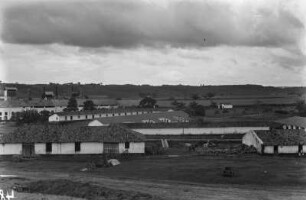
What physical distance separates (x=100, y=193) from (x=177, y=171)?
36.6 feet

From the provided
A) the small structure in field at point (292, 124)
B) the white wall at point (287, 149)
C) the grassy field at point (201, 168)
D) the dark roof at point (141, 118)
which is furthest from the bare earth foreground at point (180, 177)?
the dark roof at point (141, 118)

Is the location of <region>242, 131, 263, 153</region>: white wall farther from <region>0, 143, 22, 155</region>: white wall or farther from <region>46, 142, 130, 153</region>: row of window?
<region>0, 143, 22, 155</region>: white wall

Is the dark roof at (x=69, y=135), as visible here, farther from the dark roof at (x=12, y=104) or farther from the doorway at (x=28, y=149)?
the dark roof at (x=12, y=104)

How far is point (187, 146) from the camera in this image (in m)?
62.2

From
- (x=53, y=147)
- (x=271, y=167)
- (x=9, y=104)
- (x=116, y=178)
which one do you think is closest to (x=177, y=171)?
(x=116, y=178)

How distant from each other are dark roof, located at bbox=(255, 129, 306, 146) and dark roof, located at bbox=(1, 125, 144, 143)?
48.9 ft

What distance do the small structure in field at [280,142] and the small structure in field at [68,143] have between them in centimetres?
1419

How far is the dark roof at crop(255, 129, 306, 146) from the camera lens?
54.9m

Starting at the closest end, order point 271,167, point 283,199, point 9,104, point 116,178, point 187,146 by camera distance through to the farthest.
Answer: point 283,199, point 116,178, point 271,167, point 187,146, point 9,104

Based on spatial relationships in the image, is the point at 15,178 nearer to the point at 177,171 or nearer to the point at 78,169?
the point at 78,169

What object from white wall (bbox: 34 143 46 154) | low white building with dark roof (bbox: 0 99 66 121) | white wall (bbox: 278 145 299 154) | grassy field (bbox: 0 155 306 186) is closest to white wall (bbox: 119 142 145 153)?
grassy field (bbox: 0 155 306 186)

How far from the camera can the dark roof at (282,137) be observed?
5494cm

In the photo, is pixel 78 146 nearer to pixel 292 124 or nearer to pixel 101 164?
pixel 101 164

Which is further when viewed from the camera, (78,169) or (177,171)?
(78,169)
